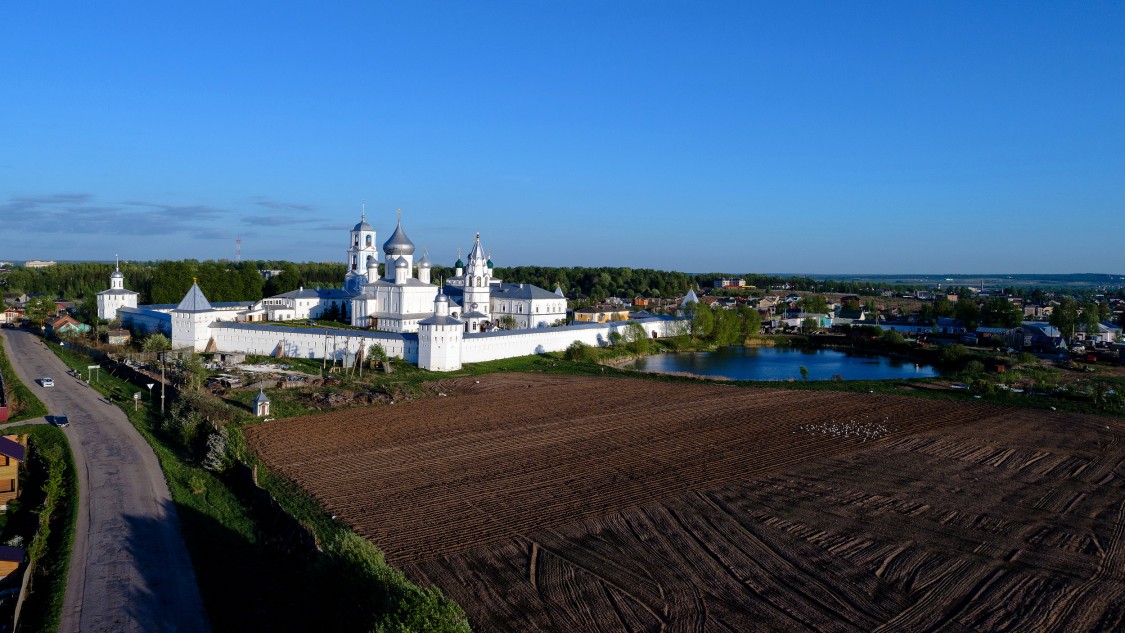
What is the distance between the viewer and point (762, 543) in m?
11.0

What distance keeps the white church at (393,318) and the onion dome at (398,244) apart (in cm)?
5

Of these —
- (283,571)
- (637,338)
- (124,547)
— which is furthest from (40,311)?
(283,571)

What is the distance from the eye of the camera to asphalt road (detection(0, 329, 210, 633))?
862 centimetres

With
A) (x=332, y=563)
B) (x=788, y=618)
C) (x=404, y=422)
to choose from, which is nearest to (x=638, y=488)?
(x=788, y=618)

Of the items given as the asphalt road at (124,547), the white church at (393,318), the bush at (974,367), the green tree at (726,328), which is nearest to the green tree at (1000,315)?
the green tree at (726,328)

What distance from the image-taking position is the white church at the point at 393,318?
28.4 meters

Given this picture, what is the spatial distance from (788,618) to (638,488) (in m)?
4.80

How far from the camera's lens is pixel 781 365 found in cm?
3578

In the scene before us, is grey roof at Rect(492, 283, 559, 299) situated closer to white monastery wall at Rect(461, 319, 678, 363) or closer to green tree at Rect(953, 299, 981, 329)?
white monastery wall at Rect(461, 319, 678, 363)

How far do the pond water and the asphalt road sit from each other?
→ 73.5ft

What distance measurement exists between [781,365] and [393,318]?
1785 centimetres

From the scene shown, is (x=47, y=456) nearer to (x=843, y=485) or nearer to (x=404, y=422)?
(x=404, y=422)

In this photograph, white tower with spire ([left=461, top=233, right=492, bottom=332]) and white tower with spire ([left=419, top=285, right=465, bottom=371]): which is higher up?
white tower with spire ([left=461, top=233, right=492, bottom=332])

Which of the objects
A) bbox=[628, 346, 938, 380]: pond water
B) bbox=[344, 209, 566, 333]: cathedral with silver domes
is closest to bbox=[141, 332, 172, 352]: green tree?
bbox=[344, 209, 566, 333]: cathedral with silver domes
